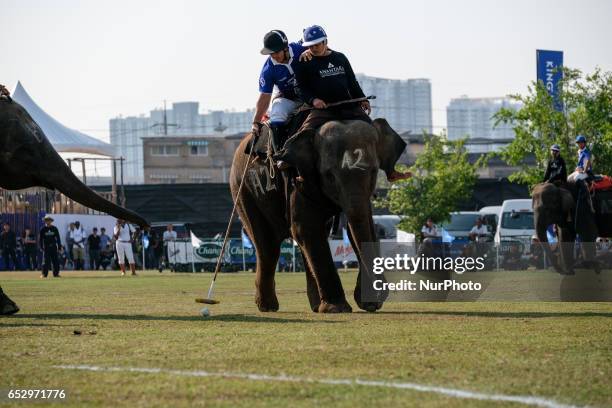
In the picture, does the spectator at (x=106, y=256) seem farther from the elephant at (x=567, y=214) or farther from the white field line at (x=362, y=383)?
the white field line at (x=362, y=383)

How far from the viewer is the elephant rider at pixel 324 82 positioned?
15.0 meters

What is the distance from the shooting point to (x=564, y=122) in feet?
177

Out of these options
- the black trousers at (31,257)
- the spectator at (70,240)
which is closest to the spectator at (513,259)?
the black trousers at (31,257)

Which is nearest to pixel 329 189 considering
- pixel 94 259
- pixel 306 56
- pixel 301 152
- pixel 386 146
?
pixel 301 152

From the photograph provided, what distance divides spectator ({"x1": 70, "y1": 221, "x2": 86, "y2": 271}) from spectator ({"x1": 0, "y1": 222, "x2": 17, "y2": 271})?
2.49m

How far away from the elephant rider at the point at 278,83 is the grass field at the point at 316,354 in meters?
2.47

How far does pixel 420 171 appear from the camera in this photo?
73562 mm

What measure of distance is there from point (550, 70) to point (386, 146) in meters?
41.6

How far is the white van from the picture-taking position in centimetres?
5278

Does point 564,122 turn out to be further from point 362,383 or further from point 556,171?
point 362,383

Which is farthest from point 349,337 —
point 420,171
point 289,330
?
point 420,171

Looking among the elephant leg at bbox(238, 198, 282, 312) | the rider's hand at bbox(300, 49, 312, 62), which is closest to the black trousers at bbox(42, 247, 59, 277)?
the elephant leg at bbox(238, 198, 282, 312)

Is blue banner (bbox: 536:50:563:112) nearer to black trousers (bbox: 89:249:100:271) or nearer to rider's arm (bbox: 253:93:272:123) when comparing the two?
black trousers (bbox: 89:249:100:271)

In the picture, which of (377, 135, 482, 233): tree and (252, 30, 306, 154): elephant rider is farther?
(377, 135, 482, 233): tree
